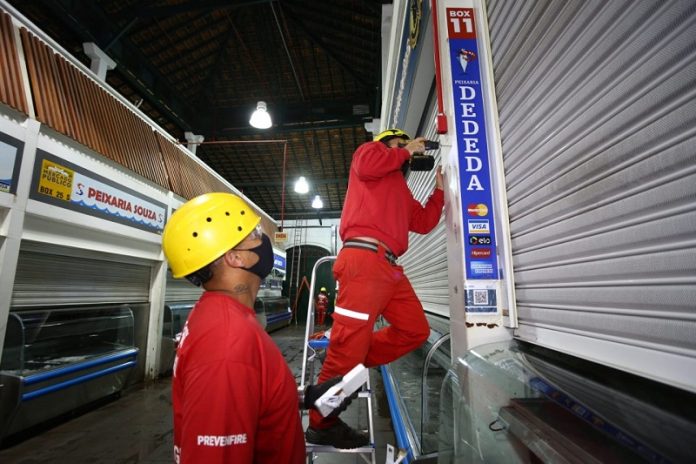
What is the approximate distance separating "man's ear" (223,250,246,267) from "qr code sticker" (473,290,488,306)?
42.9 inches

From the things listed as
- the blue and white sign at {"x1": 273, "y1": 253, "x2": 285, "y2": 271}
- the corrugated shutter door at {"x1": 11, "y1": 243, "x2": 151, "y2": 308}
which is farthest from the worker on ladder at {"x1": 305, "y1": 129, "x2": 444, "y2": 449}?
the blue and white sign at {"x1": 273, "y1": 253, "x2": 285, "y2": 271}

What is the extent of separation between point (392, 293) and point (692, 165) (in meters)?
1.34

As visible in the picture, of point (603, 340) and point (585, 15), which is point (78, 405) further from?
point (585, 15)

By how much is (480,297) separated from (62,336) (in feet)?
14.3

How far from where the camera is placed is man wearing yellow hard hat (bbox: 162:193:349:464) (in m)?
0.79

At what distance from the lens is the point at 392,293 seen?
1.84 m

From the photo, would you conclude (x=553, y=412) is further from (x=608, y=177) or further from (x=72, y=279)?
(x=72, y=279)

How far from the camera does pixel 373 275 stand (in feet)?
5.80

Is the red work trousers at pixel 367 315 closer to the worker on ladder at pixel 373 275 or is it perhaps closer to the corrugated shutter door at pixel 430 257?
the worker on ladder at pixel 373 275

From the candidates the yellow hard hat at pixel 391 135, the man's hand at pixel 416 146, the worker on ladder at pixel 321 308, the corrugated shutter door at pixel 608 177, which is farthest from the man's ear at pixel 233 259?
the worker on ladder at pixel 321 308

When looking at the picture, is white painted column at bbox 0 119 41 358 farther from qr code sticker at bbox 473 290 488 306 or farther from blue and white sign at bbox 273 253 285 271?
blue and white sign at bbox 273 253 285 271

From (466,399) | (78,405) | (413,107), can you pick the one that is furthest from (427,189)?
(78,405)

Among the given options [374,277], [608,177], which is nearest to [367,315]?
[374,277]

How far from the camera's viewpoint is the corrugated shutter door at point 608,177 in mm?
A: 738
